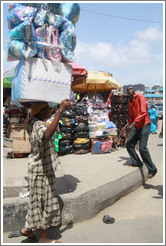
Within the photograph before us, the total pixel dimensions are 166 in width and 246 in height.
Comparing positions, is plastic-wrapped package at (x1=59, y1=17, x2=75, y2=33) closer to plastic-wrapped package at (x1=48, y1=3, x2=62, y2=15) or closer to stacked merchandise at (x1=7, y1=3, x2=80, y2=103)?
stacked merchandise at (x1=7, y1=3, x2=80, y2=103)

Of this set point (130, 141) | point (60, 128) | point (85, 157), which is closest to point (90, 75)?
point (60, 128)

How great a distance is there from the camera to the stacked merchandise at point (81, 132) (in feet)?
20.0

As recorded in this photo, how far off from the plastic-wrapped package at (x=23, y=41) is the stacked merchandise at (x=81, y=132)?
11.5 ft

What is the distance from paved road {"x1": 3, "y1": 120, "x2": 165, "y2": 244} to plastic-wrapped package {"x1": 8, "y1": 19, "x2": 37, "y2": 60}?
2.31 metres

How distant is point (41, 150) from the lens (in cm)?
248

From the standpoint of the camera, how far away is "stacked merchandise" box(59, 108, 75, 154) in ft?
19.8

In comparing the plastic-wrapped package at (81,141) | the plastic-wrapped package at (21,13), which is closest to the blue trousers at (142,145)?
the plastic-wrapped package at (81,141)

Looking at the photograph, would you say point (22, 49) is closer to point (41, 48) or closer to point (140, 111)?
point (41, 48)

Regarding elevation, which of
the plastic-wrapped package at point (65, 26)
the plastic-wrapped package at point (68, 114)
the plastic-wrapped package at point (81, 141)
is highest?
the plastic-wrapped package at point (65, 26)

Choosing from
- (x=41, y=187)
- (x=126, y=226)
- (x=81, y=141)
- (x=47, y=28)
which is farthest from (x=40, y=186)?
(x=81, y=141)

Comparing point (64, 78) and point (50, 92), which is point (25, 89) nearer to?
point (50, 92)

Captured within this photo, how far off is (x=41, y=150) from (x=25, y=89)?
2.84 feet

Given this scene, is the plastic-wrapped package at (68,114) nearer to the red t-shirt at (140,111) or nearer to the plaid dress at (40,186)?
the red t-shirt at (140,111)

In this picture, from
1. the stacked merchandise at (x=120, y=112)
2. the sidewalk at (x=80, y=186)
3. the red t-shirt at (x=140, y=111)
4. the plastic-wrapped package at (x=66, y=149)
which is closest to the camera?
the sidewalk at (x=80, y=186)
